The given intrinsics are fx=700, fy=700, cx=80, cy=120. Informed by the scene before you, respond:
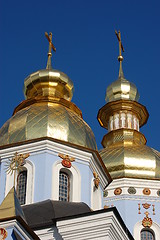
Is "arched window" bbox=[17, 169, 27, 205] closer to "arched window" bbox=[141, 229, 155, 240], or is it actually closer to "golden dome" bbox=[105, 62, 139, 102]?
"arched window" bbox=[141, 229, 155, 240]

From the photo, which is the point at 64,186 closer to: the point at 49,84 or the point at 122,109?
the point at 49,84

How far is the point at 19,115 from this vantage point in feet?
56.3

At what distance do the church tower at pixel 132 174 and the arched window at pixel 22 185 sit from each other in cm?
453

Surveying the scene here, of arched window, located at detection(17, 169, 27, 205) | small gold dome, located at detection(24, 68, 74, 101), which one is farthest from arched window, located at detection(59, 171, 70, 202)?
small gold dome, located at detection(24, 68, 74, 101)

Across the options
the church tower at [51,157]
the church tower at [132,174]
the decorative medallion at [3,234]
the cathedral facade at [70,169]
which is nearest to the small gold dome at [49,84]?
the cathedral facade at [70,169]

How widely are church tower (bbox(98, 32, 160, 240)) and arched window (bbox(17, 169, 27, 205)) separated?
14.9 ft

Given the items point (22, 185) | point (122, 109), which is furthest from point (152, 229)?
point (122, 109)

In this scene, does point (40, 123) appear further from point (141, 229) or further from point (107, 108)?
point (107, 108)

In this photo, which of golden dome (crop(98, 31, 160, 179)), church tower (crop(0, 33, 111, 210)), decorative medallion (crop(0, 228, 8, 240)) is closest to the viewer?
decorative medallion (crop(0, 228, 8, 240))

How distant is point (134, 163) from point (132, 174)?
383mm

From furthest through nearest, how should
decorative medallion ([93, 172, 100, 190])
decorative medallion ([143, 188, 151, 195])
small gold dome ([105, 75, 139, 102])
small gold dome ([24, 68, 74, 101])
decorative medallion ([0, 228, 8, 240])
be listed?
small gold dome ([105, 75, 139, 102]), decorative medallion ([143, 188, 151, 195]), small gold dome ([24, 68, 74, 101]), decorative medallion ([93, 172, 100, 190]), decorative medallion ([0, 228, 8, 240])

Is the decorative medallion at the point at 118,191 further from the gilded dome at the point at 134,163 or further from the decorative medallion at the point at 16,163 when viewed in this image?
the decorative medallion at the point at 16,163

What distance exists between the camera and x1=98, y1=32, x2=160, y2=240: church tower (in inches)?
766

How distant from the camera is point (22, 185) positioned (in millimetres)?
15672
